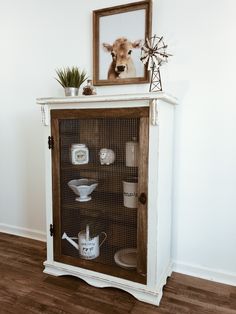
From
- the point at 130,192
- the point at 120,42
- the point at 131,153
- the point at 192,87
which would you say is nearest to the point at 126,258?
the point at 130,192

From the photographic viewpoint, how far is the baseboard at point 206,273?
5.88 ft

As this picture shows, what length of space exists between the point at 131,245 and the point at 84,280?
45 cm

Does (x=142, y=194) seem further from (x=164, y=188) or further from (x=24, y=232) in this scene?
(x=24, y=232)

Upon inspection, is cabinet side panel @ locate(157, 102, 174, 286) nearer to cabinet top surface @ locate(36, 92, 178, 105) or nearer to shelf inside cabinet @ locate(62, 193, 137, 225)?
cabinet top surface @ locate(36, 92, 178, 105)

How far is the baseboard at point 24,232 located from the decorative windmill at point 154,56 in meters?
1.73

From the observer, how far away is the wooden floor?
1532 mm

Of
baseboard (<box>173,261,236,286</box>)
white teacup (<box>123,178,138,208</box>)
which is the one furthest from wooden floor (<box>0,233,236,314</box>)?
white teacup (<box>123,178,138,208</box>)

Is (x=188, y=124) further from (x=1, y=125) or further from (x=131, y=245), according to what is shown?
(x=1, y=125)

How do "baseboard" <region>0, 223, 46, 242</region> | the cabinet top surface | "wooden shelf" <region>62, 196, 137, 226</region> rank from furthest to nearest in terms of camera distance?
"baseboard" <region>0, 223, 46, 242</region> → "wooden shelf" <region>62, 196, 137, 226</region> → the cabinet top surface

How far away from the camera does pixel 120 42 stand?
1941 mm

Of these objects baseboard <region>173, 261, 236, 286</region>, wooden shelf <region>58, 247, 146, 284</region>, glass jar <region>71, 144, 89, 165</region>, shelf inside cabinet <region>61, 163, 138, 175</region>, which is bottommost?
baseboard <region>173, 261, 236, 286</region>

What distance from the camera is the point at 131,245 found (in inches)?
65.7

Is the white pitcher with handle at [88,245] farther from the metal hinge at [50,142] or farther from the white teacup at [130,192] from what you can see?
the metal hinge at [50,142]

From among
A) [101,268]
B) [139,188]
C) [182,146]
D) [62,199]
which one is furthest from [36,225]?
[182,146]
